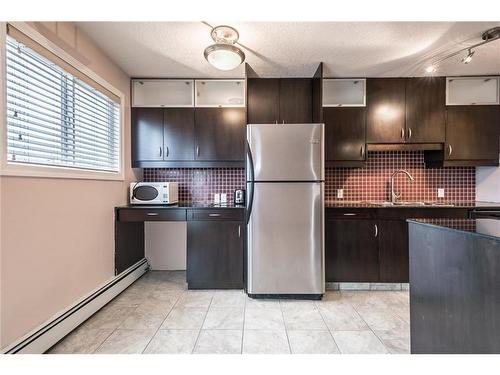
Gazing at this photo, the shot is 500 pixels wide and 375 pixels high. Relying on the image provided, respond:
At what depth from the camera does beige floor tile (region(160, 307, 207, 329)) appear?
1.93 m

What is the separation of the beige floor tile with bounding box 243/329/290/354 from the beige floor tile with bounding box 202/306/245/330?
148 mm

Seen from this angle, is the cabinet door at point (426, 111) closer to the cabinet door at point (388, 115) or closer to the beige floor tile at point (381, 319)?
the cabinet door at point (388, 115)

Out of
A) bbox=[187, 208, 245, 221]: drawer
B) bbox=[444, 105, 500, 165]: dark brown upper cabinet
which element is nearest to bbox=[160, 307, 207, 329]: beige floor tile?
bbox=[187, 208, 245, 221]: drawer

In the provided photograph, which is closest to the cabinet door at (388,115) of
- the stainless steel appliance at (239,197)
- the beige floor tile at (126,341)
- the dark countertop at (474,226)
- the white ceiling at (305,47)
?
the white ceiling at (305,47)

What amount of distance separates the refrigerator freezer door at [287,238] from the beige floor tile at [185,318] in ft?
1.78

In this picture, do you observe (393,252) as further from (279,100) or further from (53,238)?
(53,238)

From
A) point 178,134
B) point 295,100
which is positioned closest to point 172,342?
point 178,134

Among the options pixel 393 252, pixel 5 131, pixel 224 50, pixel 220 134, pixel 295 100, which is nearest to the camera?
pixel 5 131

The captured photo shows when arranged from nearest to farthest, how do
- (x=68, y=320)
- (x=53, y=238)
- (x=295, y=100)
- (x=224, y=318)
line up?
(x=53, y=238) → (x=68, y=320) → (x=224, y=318) → (x=295, y=100)

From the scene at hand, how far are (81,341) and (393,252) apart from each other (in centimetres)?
276

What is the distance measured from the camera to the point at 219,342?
1.72 m

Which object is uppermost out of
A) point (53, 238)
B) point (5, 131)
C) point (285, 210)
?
point (5, 131)
